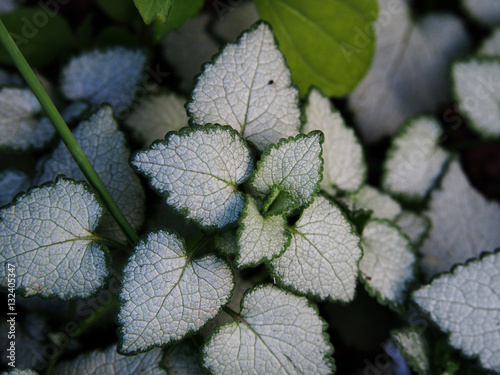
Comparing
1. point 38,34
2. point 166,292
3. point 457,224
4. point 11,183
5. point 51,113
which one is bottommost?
point 457,224

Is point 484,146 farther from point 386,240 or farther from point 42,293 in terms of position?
point 42,293

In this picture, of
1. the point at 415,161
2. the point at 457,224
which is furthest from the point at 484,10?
the point at 457,224

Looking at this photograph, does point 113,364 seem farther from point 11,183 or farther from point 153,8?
point 153,8

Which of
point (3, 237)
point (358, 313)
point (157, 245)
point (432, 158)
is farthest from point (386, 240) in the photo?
point (3, 237)

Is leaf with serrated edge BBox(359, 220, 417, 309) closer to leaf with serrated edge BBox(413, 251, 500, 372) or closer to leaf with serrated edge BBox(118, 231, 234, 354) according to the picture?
leaf with serrated edge BBox(413, 251, 500, 372)

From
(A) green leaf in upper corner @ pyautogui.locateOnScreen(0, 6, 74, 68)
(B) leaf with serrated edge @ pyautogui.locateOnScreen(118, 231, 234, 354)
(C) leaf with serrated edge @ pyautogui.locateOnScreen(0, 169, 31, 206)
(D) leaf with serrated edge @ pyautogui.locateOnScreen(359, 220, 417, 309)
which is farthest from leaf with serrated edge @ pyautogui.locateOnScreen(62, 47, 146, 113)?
(D) leaf with serrated edge @ pyautogui.locateOnScreen(359, 220, 417, 309)

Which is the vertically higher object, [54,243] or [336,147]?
[54,243]

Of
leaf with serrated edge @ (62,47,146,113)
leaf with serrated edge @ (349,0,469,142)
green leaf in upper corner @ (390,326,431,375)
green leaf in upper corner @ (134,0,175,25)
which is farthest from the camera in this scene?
leaf with serrated edge @ (349,0,469,142)
